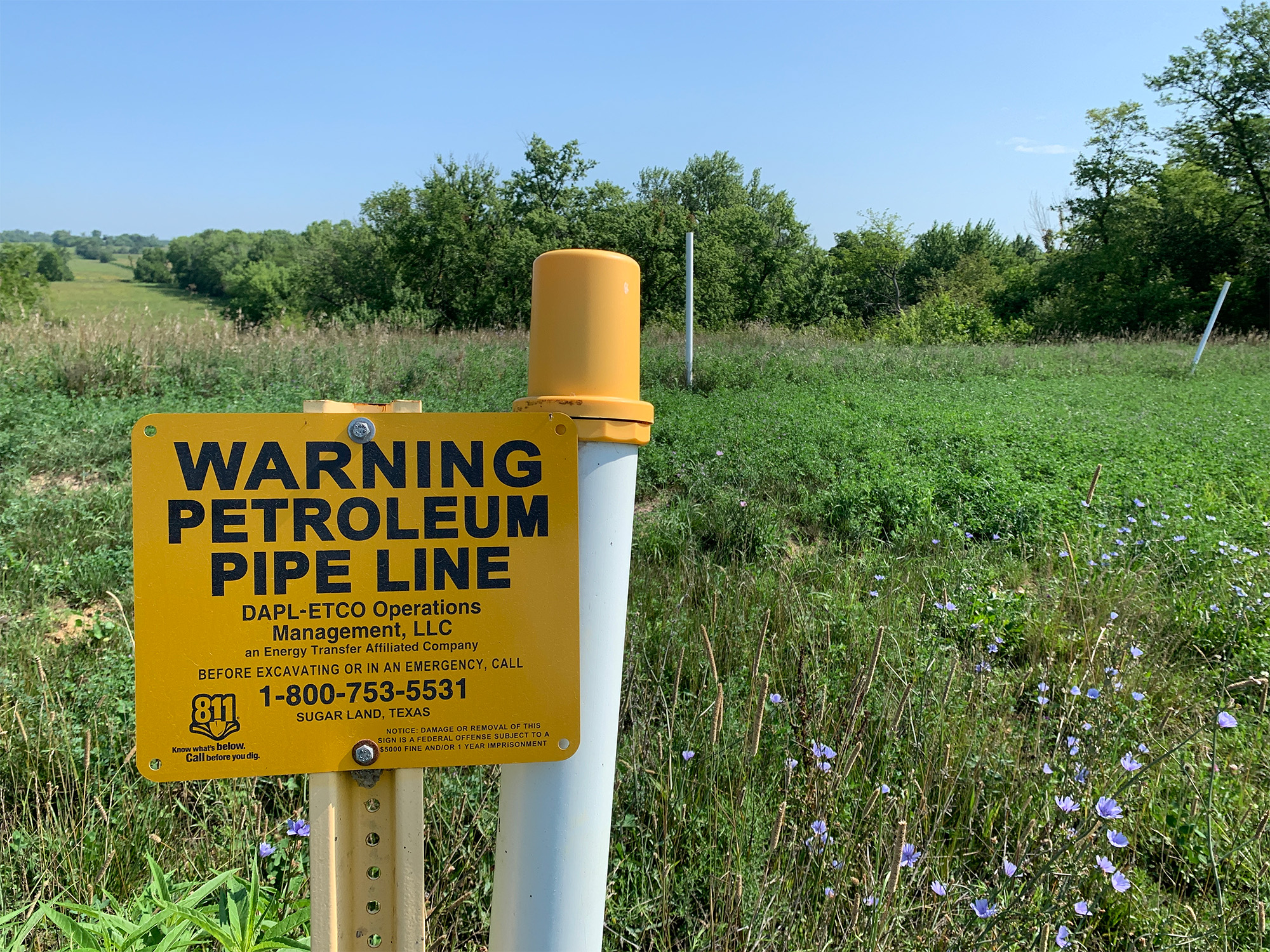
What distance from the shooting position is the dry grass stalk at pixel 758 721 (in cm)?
158

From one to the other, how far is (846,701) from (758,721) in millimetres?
807

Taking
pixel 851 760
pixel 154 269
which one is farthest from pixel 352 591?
pixel 154 269

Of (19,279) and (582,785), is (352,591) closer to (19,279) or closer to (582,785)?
(582,785)

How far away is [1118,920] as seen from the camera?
1.79 metres

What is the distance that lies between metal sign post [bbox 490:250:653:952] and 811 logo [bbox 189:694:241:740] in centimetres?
35

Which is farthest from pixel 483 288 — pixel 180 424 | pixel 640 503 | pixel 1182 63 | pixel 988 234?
pixel 988 234

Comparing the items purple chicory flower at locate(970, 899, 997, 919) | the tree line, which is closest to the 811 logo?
purple chicory flower at locate(970, 899, 997, 919)

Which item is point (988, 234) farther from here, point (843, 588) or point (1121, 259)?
point (843, 588)

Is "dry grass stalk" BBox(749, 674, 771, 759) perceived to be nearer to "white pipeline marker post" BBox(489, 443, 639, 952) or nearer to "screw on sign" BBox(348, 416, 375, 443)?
"white pipeline marker post" BBox(489, 443, 639, 952)

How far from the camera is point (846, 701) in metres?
2.29

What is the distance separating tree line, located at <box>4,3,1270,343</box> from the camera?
2738cm

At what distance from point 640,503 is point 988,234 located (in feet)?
195

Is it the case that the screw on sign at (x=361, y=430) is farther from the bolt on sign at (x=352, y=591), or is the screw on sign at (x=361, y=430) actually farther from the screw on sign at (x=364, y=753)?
the screw on sign at (x=364, y=753)

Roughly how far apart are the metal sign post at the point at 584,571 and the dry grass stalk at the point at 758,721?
678mm
